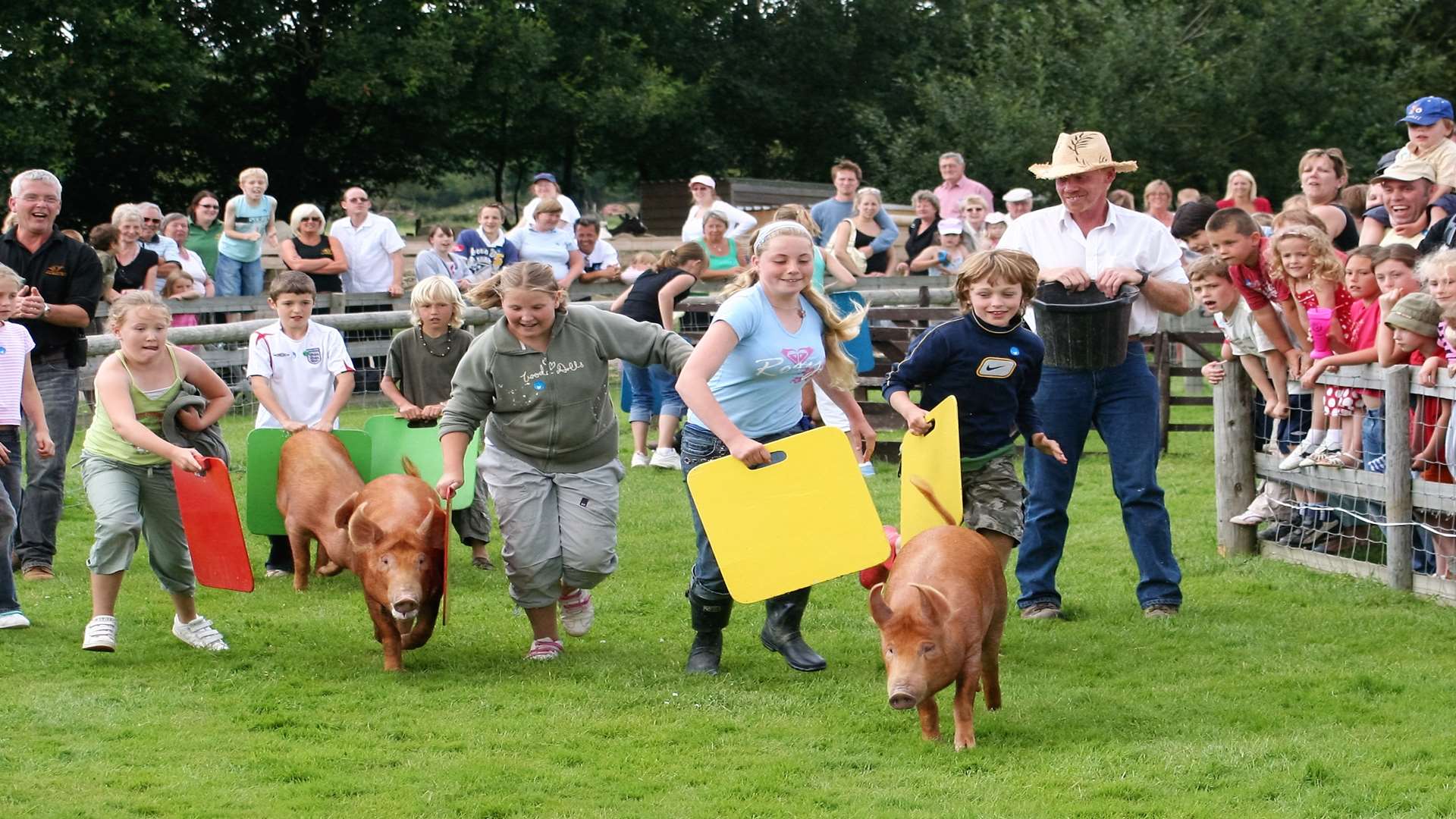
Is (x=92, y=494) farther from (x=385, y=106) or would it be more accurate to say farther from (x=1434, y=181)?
(x=385, y=106)

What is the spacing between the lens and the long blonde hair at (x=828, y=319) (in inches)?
260

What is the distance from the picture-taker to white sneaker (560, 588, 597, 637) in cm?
751

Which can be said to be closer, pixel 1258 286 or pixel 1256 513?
pixel 1258 286

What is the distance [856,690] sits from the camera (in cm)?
667

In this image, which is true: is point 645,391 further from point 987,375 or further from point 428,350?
point 987,375

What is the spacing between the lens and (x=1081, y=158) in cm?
752

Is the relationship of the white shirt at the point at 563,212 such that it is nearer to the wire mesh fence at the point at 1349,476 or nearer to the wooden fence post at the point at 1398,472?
the wire mesh fence at the point at 1349,476

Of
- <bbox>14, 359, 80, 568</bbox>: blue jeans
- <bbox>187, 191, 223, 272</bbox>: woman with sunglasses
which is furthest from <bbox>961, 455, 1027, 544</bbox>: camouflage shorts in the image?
<bbox>187, 191, 223, 272</bbox>: woman with sunglasses

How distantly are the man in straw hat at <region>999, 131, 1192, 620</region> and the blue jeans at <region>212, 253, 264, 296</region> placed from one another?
10.6 metres

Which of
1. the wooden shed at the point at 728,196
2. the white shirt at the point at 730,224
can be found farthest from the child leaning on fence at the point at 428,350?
the wooden shed at the point at 728,196

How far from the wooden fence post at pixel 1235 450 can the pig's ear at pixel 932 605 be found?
14.4 feet

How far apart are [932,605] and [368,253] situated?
1225cm

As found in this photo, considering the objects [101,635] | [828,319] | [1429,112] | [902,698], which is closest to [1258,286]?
[1429,112]

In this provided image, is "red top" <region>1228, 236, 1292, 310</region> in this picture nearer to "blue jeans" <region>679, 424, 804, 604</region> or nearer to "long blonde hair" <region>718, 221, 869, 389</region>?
"long blonde hair" <region>718, 221, 869, 389</region>
